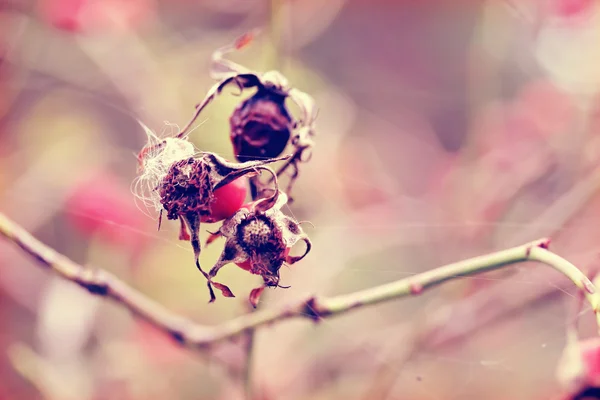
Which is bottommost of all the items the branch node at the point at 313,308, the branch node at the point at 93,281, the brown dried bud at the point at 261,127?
the branch node at the point at 313,308

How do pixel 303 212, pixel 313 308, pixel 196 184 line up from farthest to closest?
pixel 303 212
pixel 313 308
pixel 196 184

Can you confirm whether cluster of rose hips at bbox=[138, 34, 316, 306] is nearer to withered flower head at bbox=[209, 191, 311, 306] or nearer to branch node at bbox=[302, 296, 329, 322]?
withered flower head at bbox=[209, 191, 311, 306]

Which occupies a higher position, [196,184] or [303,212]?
[303,212]

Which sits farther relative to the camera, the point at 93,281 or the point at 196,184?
the point at 93,281

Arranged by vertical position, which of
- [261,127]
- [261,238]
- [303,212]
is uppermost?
[303,212]

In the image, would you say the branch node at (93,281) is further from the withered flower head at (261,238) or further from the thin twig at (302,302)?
the withered flower head at (261,238)

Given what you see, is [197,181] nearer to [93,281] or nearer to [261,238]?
[261,238]

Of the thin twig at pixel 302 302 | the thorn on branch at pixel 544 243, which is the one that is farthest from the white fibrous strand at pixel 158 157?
the thorn on branch at pixel 544 243

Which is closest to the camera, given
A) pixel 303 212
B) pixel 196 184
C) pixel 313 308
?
pixel 196 184

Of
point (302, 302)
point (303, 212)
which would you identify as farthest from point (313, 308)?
point (303, 212)
